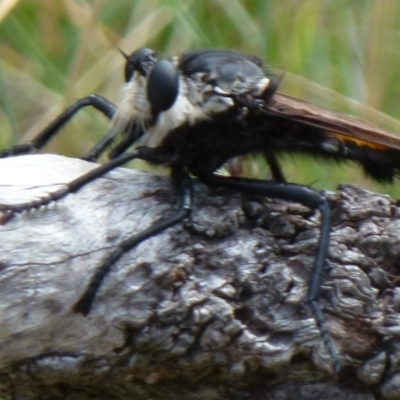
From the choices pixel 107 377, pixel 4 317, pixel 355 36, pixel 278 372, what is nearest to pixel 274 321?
pixel 278 372

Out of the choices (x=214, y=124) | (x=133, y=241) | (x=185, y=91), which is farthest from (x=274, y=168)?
(x=133, y=241)

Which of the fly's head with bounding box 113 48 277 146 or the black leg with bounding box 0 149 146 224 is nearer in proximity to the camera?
the black leg with bounding box 0 149 146 224

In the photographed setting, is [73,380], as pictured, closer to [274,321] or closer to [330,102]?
[274,321]

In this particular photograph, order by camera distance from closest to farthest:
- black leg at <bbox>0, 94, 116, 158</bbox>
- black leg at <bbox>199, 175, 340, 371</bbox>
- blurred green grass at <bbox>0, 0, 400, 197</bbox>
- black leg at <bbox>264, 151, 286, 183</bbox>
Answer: black leg at <bbox>199, 175, 340, 371</bbox>
black leg at <bbox>0, 94, 116, 158</bbox>
black leg at <bbox>264, 151, 286, 183</bbox>
blurred green grass at <bbox>0, 0, 400, 197</bbox>

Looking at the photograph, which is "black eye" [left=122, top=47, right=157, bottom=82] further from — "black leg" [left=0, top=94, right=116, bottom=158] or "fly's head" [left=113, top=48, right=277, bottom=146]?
"black leg" [left=0, top=94, right=116, bottom=158]

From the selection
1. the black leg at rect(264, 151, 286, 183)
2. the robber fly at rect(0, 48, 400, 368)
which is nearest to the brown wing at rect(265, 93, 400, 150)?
the robber fly at rect(0, 48, 400, 368)

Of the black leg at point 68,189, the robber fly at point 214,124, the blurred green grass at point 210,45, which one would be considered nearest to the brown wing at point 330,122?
the robber fly at point 214,124

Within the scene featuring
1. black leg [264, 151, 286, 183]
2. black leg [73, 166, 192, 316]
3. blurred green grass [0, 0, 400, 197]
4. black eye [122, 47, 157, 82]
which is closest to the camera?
black leg [73, 166, 192, 316]

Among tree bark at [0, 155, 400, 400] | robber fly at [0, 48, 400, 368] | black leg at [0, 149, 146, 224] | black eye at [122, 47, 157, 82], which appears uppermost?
black eye at [122, 47, 157, 82]

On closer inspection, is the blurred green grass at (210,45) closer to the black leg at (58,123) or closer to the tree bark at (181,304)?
the black leg at (58,123)
